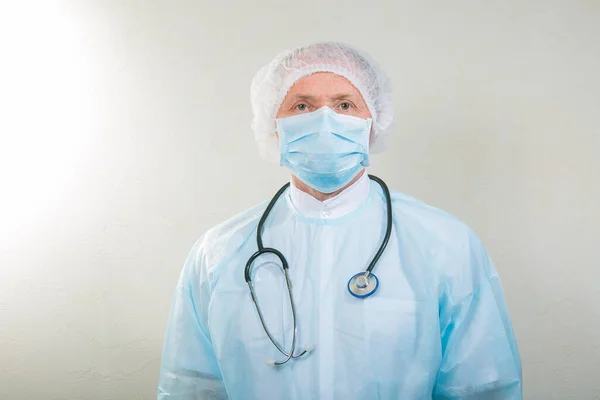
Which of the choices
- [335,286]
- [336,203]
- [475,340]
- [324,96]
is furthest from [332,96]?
[475,340]

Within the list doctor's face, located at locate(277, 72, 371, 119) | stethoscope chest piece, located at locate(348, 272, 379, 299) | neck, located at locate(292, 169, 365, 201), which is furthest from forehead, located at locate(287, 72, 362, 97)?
stethoscope chest piece, located at locate(348, 272, 379, 299)

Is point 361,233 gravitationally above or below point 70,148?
below

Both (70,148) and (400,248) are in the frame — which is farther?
(70,148)

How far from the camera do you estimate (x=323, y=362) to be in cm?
101

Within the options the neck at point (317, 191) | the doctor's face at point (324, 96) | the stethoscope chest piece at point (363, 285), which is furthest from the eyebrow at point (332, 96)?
the stethoscope chest piece at point (363, 285)

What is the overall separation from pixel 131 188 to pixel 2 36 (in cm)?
64

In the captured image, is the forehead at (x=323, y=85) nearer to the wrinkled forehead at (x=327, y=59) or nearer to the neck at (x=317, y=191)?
the wrinkled forehead at (x=327, y=59)

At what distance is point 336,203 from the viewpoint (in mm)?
1112

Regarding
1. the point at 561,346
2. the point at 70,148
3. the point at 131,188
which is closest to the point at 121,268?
the point at 131,188

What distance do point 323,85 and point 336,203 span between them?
0.26 m

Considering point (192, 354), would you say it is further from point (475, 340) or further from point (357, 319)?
point (475, 340)

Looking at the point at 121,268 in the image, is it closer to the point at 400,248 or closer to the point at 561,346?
the point at 400,248

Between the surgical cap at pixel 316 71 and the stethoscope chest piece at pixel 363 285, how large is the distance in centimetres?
34

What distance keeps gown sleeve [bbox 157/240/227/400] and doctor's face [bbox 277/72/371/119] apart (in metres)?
0.43
